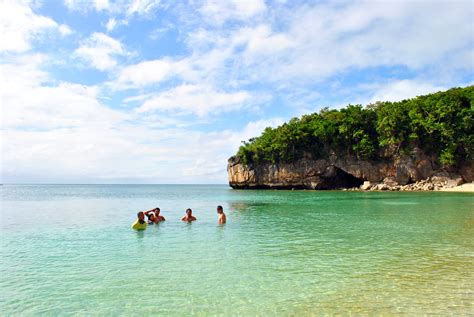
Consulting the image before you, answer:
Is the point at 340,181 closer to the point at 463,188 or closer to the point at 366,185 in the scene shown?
the point at 366,185

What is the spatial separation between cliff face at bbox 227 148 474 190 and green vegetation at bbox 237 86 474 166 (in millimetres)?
1261

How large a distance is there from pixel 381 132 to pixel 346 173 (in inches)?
466

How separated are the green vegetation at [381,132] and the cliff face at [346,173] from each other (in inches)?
49.7

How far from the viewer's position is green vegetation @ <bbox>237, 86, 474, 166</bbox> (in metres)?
46.4

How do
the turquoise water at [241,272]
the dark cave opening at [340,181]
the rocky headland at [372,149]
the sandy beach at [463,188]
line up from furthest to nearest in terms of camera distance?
the dark cave opening at [340,181]
the rocky headland at [372,149]
the sandy beach at [463,188]
the turquoise water at [241,272]

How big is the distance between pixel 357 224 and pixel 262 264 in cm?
908

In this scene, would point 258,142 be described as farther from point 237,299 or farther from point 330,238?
point 237,299

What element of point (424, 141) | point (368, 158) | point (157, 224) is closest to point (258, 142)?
point (368, 158)

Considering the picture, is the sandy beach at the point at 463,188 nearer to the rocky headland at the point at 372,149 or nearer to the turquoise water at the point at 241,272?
the rocky headland at the point at 372,149

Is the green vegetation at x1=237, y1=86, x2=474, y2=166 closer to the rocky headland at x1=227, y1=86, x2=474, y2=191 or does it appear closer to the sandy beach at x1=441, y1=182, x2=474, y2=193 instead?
the rocky headland at x1=227, y1=86, x2=474, y2=191

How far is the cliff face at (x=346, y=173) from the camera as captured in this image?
4981 cm

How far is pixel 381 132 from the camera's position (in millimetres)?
52312

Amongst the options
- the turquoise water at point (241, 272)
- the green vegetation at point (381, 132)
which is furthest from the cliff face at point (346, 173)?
the turquoise water at point (241, 272)

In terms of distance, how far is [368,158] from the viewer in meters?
54.8
